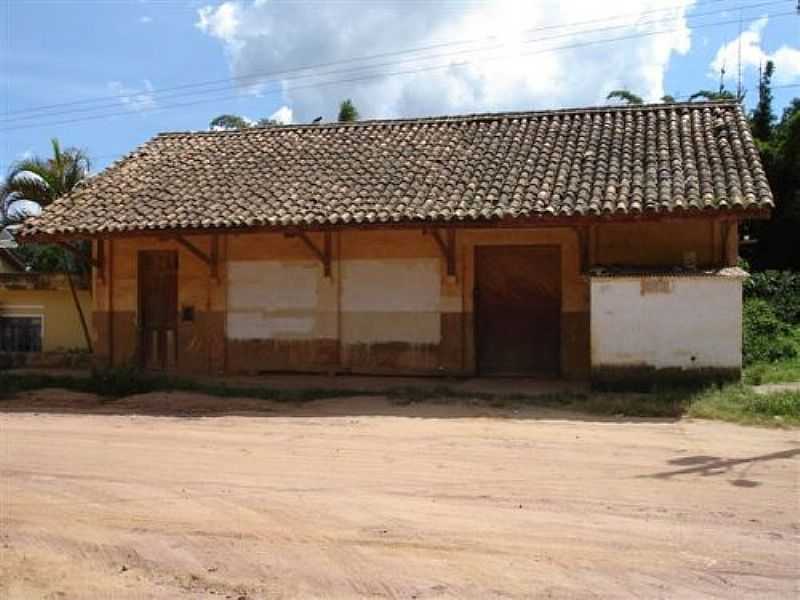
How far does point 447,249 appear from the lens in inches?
537

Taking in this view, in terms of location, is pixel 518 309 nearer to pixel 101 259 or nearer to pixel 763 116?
pixel 101 259

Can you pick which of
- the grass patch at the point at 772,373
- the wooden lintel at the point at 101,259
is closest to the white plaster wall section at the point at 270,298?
the wooden lintel at the point at 101,259

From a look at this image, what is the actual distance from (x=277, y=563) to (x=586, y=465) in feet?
11.0

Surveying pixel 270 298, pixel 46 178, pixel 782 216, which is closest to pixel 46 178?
pixel 46 178

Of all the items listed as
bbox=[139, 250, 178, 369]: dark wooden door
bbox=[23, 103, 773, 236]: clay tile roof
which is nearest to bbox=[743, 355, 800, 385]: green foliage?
bbox=[23, 103, 773, 236]: clay tile roof

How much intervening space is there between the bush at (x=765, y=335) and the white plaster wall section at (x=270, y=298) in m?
7.88

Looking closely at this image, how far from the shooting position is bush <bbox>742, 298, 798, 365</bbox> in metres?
15.8

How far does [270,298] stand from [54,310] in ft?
19.3

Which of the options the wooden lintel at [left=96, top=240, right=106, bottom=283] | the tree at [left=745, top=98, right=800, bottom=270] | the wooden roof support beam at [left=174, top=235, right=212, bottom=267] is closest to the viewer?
the wooden roof support beam at [left=174, top=235, right=212, bottom=267]

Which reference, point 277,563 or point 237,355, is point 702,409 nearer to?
point 277,563

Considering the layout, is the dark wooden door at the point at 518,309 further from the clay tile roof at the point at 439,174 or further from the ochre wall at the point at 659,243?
the clay tile roof at the point at 439,174

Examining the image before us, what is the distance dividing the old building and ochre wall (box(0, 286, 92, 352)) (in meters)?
2.30

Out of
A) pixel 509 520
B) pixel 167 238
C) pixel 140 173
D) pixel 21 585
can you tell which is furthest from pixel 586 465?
pixel 140 173

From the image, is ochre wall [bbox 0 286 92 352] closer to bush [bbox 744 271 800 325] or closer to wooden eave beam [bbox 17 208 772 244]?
wooden eave beam [bbox 17 208 772 244]
